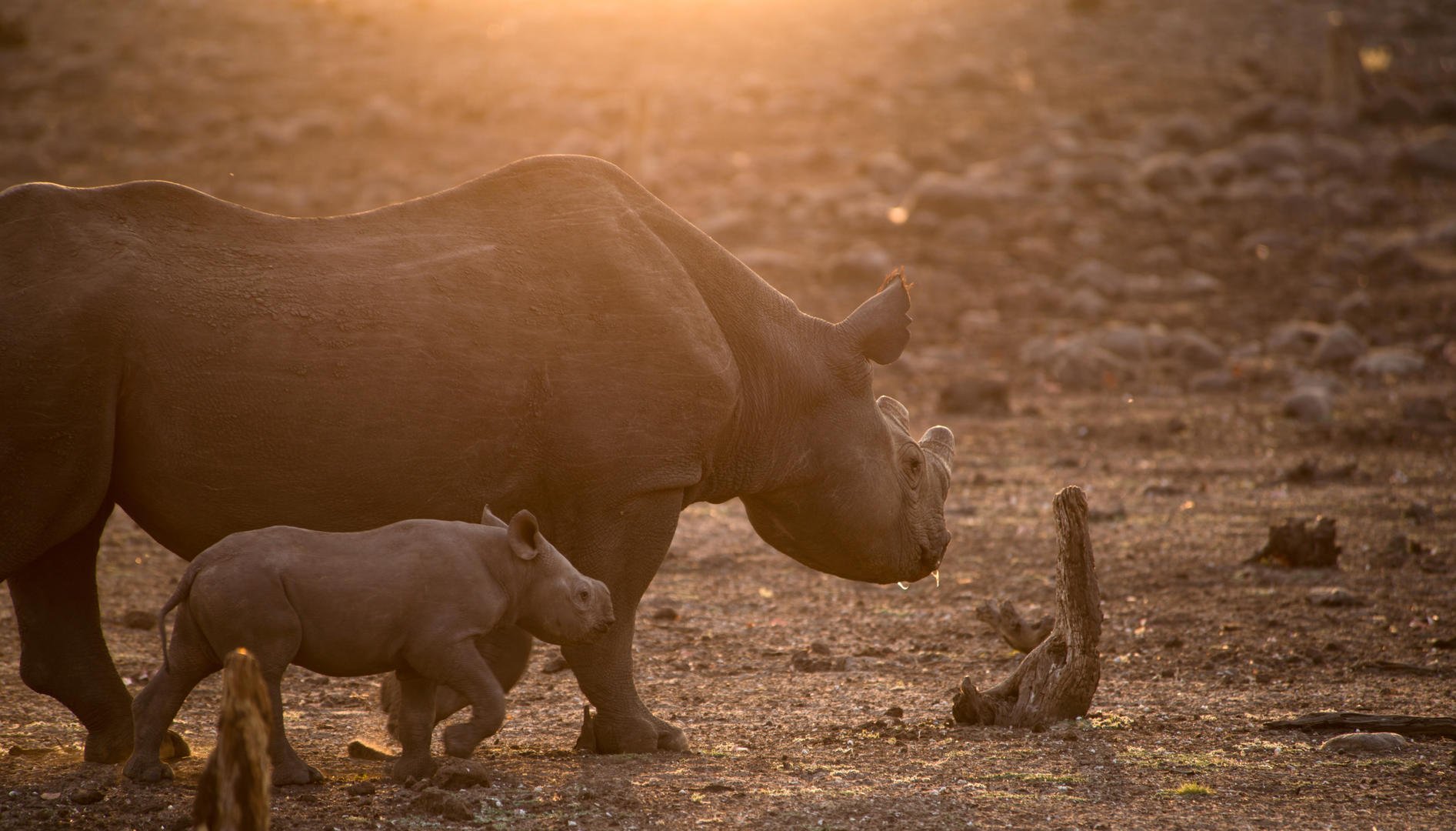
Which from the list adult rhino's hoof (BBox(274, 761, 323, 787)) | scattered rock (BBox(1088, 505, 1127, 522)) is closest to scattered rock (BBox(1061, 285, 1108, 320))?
scattered rock (BBox(1088, 505, 1127, 522))

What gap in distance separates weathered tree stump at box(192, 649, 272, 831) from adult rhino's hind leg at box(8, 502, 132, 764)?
2421 mm

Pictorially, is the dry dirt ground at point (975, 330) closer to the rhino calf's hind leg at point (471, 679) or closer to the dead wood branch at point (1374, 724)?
the dead wood branch at point (1374, 724)

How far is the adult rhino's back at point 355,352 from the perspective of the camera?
628 centimetres

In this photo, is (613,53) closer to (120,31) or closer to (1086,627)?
(120,31)

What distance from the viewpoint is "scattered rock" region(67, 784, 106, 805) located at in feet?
19.1

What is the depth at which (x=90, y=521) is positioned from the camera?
6.52 m

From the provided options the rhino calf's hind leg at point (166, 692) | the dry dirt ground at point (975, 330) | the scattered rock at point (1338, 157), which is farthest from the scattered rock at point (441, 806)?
the scattered rock at point (1338, 157)

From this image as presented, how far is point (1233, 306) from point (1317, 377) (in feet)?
13.0

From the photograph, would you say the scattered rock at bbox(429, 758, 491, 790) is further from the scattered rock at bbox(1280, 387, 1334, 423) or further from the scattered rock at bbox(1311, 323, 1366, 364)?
the scattered rock at bbox(1311, 323, 1366, 364)

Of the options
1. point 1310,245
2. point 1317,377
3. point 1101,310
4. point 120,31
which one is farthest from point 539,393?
point 120,31

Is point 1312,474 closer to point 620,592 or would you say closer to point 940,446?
point 940,446

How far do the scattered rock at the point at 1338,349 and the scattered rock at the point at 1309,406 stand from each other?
89.6 inches

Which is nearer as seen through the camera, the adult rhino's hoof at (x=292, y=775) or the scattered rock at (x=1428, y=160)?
the adult rhino's hoof at (x=292, y=775)

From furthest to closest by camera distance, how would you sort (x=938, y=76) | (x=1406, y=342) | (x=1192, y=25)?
(x=1192, y=25) < (x=938, y=76) < (x=1406, y=342)
